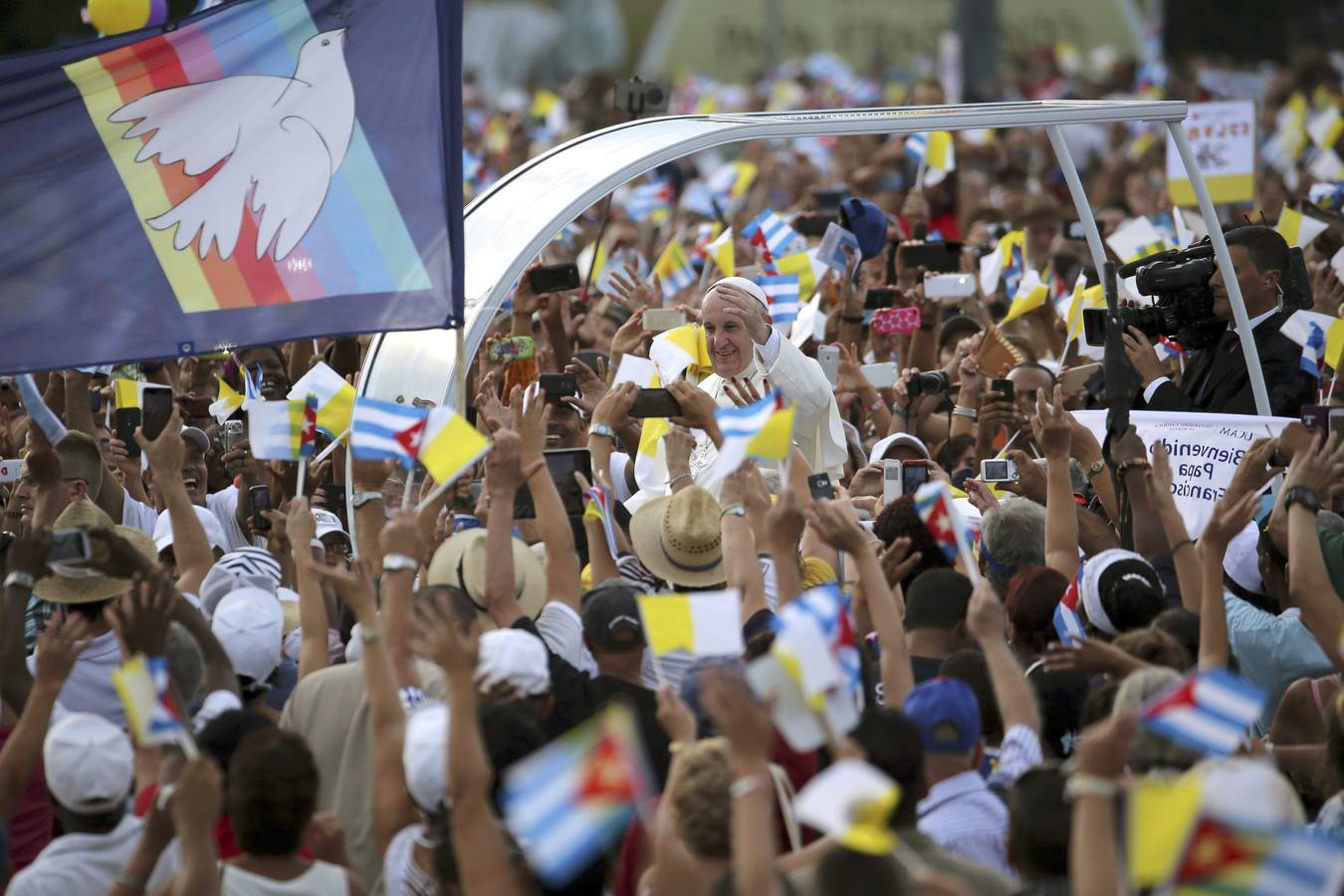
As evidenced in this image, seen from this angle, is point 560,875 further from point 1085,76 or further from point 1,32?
point 1085,76

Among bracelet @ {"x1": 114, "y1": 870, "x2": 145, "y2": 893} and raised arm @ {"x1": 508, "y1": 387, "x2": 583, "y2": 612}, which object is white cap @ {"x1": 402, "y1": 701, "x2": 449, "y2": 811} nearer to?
bracelet @ {"x1": 114, "y1": 870, "x2": 145, "y2": 893}

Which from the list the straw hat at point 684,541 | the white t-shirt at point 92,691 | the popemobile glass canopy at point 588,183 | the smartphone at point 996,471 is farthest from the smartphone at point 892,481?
the white t-shirt at point 92,691

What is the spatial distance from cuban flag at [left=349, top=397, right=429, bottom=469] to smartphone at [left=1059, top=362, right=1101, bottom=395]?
13.9ft

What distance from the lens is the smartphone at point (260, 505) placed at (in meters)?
6.84

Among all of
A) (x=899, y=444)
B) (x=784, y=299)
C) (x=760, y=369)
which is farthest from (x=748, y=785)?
(x=784, y=299)

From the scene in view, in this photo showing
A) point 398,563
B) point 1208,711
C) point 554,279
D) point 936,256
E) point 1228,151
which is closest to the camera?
point 1208,711

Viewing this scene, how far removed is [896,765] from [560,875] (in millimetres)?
861

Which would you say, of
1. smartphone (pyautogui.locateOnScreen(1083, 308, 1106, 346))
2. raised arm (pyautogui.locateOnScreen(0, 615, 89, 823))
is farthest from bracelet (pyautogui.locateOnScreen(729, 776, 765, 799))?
smartphone (pyautogui.locateOnScreen(1083, 308, 1106, 346))

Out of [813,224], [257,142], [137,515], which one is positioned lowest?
[137,515]

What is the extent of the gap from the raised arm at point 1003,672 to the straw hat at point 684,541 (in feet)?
4.68

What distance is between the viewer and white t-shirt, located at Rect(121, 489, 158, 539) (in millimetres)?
7402

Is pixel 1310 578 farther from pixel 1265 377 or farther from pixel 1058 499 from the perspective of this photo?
pixel 1265 377

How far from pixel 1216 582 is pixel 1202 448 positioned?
79.2 inches

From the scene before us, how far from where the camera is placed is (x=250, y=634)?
4.98 meters
